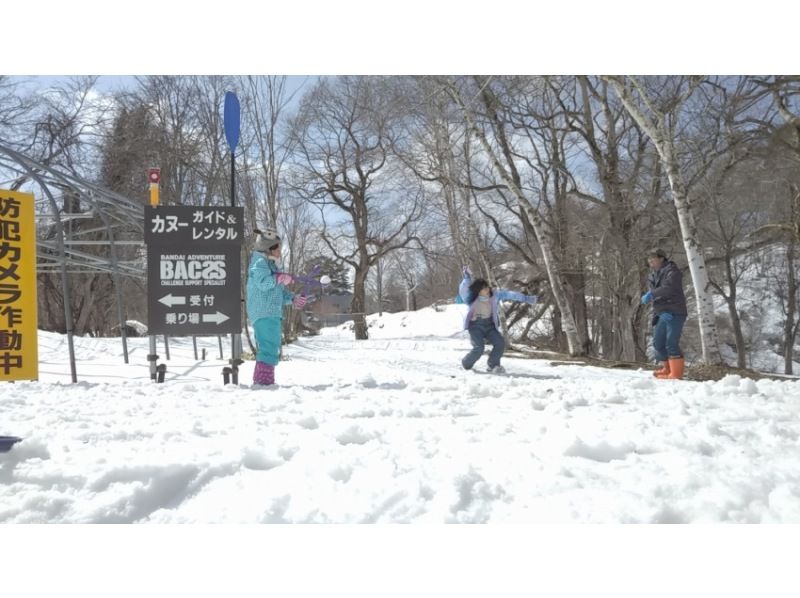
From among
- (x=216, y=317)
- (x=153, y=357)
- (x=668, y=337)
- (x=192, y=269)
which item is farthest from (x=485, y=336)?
(x=153, y=357)

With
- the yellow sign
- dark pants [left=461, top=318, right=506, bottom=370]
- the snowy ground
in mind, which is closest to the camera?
the snowy ground

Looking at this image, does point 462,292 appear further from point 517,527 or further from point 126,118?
point 126,118

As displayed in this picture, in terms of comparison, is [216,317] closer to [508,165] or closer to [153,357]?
[153,357]

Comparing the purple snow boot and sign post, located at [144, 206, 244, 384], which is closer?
→ sign post, located at [144, 206, 244, 384]

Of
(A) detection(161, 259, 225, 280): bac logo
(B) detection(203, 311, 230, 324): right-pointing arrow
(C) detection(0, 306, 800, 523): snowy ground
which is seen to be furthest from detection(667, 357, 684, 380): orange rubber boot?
(A) detection(161, 259, 225, 280): bac logo

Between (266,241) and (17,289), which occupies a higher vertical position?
(266,241)

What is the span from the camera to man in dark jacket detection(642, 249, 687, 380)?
6.41 m

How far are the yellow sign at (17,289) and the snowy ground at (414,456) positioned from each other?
427 mm

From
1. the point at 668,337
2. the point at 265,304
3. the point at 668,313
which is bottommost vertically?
the point at 668,337

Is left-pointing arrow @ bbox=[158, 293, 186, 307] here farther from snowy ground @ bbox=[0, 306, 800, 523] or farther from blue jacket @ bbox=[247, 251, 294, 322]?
snowy ground @ bbox=[0, 306, 800, 523]

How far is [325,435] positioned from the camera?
3.38 meters

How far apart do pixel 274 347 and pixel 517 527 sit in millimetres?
4292

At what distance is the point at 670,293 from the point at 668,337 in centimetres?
51

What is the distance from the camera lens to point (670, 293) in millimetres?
6465
